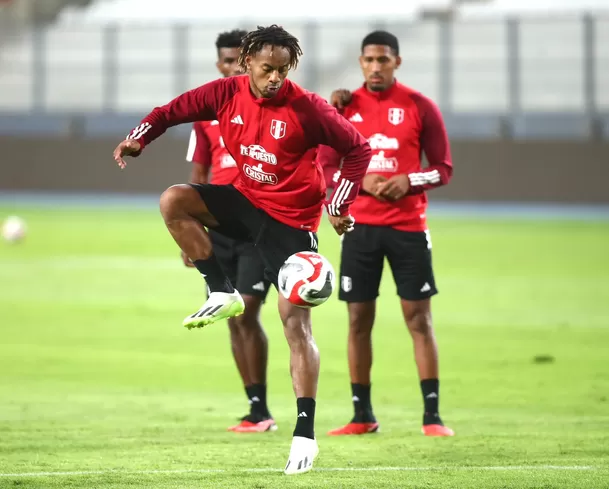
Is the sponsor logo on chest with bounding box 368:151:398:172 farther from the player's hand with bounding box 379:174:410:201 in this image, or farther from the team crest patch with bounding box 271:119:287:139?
the team crest patch with bounding box 271:119:287:139

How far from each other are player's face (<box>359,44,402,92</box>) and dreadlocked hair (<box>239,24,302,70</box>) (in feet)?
5.34

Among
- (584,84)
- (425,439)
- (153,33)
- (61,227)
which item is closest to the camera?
(425,439)

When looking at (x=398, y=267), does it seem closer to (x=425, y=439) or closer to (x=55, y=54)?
(x=425, y=439)

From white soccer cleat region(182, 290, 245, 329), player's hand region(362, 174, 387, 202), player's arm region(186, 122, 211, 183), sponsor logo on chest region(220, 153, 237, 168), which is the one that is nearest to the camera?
white soccer cleat region(182, 290, 245, 329)

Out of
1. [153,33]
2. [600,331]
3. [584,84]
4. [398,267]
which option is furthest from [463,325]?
[153,33]

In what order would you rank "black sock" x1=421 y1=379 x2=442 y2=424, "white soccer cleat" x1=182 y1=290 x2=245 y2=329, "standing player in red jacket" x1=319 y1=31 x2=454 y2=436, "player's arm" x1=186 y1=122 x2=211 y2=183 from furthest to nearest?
"player's arm" x1=186 y1=122 x2=211 y2=183, "standing player in red jacket" x1=319 y1=31 x2=454 y2=436, "black sock" x1=421 y1=379 x2=442 y2=424, "white soccer cleat" x1=182 y1=290 x2=245 y2=329

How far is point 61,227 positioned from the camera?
26.1m

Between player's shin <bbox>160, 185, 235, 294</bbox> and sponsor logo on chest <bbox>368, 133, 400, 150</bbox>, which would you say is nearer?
player's shin <bbox>160, 185, 235, 294</bbox>

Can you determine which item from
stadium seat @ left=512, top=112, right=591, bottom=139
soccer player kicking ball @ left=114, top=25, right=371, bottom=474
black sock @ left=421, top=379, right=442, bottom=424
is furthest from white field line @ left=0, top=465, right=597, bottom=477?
stadium seat @ left=512, top=112, right=591, bottom=139

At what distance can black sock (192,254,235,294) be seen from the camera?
7043mm

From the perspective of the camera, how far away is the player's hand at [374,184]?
8.15 metres

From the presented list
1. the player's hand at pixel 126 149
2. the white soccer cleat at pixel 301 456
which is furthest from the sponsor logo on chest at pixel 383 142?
the white soccer cleat at pixel 301 456

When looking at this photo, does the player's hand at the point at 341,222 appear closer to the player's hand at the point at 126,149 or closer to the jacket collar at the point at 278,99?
the jacket collar at the point at 278,99

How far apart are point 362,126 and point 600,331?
557 centimetres
